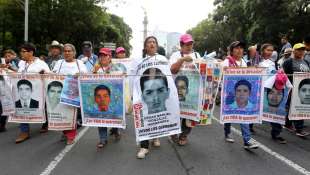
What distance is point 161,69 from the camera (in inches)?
269

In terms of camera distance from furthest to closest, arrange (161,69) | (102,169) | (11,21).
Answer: (11,21) < (161,69) < (102,169)

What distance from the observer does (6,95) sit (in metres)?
8.41

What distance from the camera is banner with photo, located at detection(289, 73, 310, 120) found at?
25.6 feet

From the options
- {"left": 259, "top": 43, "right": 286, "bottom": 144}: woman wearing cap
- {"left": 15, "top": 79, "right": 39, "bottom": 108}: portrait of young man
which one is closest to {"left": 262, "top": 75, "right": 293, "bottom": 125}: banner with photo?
{"left": 259, "top": 43, "right": 286, "bottom": 144}: woman wearing cap

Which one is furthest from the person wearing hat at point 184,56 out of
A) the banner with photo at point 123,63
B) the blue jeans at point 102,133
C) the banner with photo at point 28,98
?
the banner with photo at point 123,63

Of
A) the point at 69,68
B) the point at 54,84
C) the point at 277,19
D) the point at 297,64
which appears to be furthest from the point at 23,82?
the point at 277,19

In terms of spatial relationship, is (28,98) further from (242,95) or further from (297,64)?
(297,64)

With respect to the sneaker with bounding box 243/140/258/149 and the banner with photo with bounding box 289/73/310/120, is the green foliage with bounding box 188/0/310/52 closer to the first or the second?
the banner with photo with bounding box 289/73/310/120

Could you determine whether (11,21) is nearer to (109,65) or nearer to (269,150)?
(109,65)

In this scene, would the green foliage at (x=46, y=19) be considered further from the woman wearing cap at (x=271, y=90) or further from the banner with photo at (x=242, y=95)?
the banner with photo at (x=242, y=95)

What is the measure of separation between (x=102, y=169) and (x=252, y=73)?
2919 millimetres

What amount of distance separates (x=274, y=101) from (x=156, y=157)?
2471 millimetres

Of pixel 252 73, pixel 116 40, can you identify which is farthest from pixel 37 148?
pixel 116 40

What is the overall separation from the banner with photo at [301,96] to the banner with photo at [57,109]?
4024mm
